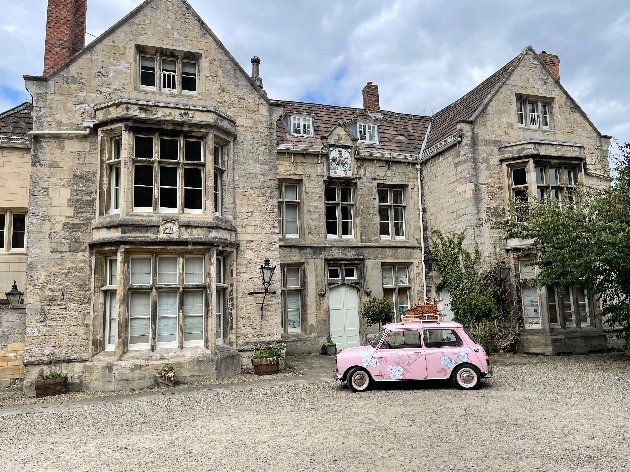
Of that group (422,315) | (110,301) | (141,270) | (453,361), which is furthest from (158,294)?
(453,361)

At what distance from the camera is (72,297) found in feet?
39.8

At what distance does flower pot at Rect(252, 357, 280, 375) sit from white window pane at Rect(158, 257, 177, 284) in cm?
314

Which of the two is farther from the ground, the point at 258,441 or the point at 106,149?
the point at 106,149

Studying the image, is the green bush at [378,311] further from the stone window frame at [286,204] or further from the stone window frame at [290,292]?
the stone window frame at [286,204]

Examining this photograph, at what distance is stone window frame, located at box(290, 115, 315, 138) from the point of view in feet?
61.8

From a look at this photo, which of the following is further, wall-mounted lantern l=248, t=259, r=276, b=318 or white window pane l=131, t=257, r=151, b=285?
wall-mounted lantern l=248, t=259, r=276, b=318

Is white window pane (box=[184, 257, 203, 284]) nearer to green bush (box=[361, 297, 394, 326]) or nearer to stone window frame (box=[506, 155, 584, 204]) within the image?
green bush (box=[361, 297, 394, 326])

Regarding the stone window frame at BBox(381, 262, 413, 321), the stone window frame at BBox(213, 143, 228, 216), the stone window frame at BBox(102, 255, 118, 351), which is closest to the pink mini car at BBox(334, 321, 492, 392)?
the stone window frame at BBox(213, 143, 228, 216)

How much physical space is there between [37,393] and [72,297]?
2384mm

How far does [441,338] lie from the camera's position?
35.3 feet

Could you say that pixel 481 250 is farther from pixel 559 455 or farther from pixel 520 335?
pixel 559 455

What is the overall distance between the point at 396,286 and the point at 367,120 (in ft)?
23.1

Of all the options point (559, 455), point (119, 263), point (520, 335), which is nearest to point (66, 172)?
point (119, 263)

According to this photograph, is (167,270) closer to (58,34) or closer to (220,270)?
(220,270)
